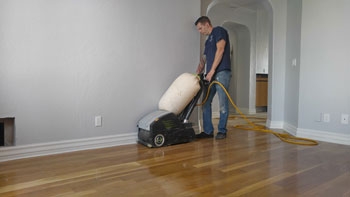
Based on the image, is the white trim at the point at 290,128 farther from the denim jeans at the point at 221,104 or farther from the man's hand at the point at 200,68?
the man's hand at the point at 200,68

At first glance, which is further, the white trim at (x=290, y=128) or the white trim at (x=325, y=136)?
the white trim at (x=290, y=128)

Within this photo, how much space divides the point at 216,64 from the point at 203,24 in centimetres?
52

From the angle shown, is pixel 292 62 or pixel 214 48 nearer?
pixel 214 48

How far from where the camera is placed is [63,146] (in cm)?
259

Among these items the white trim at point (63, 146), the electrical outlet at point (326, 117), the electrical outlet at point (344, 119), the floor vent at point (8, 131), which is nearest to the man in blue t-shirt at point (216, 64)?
the white trim at point (63, 146)

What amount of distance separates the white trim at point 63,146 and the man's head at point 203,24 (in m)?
1.52

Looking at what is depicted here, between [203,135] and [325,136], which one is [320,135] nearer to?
[325,136]

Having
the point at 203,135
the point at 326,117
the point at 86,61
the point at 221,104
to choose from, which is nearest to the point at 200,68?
the point at 221,104

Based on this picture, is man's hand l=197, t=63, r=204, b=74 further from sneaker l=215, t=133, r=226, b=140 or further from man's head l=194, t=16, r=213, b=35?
sneaker l=215, t=133, r=226, b=140

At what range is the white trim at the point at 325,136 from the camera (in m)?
3.10

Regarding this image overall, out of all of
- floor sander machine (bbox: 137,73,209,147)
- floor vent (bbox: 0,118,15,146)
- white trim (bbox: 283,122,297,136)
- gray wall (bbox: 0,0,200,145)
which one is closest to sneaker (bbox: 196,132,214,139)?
floor sander machine (bbox: 137,73,209,147)

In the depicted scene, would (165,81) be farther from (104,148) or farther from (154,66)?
(104,148)

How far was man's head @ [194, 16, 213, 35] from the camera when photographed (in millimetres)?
3324

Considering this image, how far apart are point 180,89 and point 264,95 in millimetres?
4793
